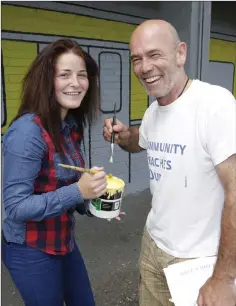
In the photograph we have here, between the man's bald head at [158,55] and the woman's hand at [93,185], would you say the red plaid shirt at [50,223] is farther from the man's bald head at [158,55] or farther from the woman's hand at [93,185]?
the man's bald head at [158,55]

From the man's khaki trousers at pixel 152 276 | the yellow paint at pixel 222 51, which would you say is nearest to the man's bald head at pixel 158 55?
the man's khaki trousers at pixel 152 276

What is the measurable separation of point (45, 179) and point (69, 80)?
1.66 feet

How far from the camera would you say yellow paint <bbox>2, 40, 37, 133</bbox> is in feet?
12.8

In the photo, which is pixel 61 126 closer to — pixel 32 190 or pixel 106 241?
pixel 32 190

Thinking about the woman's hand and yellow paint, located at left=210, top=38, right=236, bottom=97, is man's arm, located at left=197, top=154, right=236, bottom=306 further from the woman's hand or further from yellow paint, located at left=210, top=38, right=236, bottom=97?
yellow paint, located at left=210, top=38, right=236, bottom=97

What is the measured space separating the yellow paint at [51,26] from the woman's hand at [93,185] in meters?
2.71

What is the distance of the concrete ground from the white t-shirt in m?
1.43

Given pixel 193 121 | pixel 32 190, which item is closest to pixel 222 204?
pixel 193 121

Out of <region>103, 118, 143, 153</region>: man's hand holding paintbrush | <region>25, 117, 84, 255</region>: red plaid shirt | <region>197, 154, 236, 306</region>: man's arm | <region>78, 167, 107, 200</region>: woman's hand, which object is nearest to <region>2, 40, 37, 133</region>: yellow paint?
<region>103, 118, 143, 153</region>: man's hand holding paintbrush

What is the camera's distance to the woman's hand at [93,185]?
1590 mm

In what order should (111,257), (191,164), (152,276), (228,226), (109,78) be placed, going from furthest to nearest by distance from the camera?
(109,78)
(111,257)
(152,276)
(191,164)
(228,226)

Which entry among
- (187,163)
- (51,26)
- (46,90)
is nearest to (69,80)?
(46,90)

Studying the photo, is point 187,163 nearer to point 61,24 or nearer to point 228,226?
point 228,226

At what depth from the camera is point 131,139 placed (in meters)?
2.22
